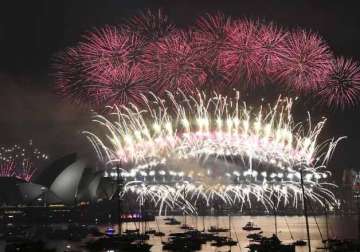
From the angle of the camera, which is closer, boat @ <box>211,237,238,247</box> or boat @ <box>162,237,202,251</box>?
boat @ <box>162,237,202,251</box>

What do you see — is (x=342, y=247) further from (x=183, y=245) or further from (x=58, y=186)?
(x=58, y=186)

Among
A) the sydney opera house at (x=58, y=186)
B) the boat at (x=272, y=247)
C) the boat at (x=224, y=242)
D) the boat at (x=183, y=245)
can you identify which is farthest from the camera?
the sydney opera house at (x=58, y=186)

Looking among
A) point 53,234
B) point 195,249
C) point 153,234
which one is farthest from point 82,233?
point 195,249

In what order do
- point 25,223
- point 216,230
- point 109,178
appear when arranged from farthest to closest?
1. point 109,178
2. point 25,223
3. point 216,230

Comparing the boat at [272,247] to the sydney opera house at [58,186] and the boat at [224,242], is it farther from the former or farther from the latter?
the sydney opera house at [58,186]

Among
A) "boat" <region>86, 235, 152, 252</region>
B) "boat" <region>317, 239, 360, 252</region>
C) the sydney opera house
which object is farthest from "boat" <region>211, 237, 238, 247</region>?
the sydney opera house

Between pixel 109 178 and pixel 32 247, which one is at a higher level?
pixel 109 178

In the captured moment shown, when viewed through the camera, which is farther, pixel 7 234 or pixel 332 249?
pixel 7 234

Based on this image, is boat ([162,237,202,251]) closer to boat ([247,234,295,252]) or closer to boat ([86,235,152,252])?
boat ([86,235,152,252])

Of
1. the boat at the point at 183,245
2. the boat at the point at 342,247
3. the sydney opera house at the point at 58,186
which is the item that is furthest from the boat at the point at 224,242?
the sydney opera house at the point at 58,186

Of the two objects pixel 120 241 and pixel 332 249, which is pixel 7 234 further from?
pixel 332 249

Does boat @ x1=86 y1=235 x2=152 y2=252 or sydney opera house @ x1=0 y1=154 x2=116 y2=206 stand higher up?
sydney opera house @ x1=0 y1=154 x2=116 y2=206
